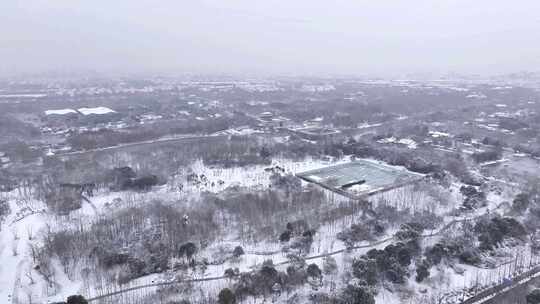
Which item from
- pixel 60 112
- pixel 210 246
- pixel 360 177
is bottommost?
pixel 210 246

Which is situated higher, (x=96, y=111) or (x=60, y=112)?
(x=96, y=111)

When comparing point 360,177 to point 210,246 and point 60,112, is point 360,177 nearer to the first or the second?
point 210,246

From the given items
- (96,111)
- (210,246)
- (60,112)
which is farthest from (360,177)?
(60,112)

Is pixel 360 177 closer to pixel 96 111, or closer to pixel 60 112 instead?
pixel 96 111

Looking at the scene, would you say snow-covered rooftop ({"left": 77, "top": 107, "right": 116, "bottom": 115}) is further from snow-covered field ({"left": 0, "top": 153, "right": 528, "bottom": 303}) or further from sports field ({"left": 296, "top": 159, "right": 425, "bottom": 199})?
sports field ({"left": 296, "top": 159, "right": 425, "bottom": 199})

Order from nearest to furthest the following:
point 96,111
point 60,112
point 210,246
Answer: point 210,246 → point 96,111 → point 60,112

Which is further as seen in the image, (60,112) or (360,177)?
(60,112)

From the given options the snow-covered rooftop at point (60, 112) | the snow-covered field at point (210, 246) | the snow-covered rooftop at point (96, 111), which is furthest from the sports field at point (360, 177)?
the snow-covered rooftop at point (60, 112)

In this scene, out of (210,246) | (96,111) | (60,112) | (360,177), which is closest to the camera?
(210,246)

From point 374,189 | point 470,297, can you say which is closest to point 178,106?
point 374,189
